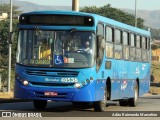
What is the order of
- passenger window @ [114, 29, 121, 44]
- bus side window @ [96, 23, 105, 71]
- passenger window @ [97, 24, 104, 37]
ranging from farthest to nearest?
passenger window @ [114, 29, 121, 44] → passenger window @ [97, 24, 104, 37] → bus side window @ [96, 23, 105, 71]

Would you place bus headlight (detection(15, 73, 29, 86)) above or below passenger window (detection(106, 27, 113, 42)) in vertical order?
below

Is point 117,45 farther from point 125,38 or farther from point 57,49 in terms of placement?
point 57,49

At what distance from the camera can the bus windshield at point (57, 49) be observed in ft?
59.7

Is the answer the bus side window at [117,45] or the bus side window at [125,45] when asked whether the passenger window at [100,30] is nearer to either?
the bus side window at [117,45]

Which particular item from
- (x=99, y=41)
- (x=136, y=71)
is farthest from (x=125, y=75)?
(x=99, y=41)

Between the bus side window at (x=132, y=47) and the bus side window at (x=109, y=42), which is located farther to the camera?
the bus side window at (x=132, y=47)

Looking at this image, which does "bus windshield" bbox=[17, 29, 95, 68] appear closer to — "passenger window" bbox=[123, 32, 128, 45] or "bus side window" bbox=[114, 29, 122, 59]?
"bus side window" bbox=[114, 29, 122, 59]

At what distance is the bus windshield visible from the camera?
18203mm

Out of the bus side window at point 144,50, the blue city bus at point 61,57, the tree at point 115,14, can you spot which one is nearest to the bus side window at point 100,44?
the blue city bus at point 61,57

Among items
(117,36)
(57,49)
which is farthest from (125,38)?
(57,49)

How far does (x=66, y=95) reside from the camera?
59.6 feet

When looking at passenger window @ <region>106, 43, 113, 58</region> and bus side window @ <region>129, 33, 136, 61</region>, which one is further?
bus side window @ <region>129, 33, 136, 61</region>

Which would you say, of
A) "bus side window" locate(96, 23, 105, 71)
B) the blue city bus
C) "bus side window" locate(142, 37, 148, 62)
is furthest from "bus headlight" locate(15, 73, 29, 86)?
"bus side window" locate(142, 37, 148, 62)

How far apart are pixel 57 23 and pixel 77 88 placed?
2.14 meters
